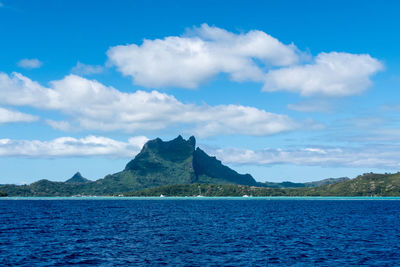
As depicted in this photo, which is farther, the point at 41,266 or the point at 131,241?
the point at 131,241

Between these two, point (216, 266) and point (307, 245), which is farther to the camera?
point (307, 245)

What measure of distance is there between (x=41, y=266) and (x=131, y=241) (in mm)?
29170

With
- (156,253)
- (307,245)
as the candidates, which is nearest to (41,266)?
(156,253)

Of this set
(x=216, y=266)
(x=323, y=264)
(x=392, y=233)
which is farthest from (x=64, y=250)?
(x=392, y=233)

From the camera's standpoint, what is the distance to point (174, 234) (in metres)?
102

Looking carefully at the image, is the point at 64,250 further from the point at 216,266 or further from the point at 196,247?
the point at 216,266

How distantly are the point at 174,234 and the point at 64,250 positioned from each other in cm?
3369

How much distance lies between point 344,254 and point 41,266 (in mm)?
51603

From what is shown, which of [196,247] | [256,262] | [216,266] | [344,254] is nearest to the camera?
[216,266]

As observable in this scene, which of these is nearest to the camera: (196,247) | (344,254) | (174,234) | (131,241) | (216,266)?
(216,266)

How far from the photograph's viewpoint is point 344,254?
70.3 m

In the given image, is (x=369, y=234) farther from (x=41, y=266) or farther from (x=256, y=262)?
(x=41, y=266)

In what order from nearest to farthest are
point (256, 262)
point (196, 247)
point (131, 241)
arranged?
point (256, 262) → point (196, 247) → point (131, 241)

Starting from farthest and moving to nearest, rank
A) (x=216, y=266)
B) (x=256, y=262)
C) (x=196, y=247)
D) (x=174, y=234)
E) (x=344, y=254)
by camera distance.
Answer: (x=174, y=234) < (x=196, y=247) < (x=344, y=254) < (x=256, y=262) < (x=216, y=266)
